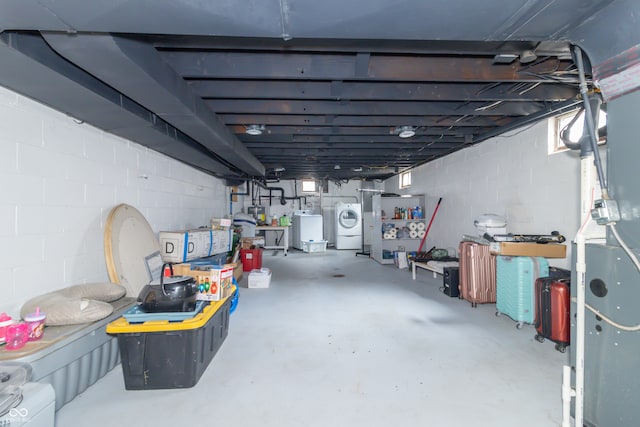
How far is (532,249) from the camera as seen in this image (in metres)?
3.01

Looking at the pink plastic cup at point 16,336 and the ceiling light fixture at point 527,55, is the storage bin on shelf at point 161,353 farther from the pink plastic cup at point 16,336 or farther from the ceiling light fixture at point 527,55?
the ceiling light fixture at point 527,55

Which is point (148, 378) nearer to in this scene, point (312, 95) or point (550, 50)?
point (312, 95)

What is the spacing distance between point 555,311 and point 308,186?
783 centimetres

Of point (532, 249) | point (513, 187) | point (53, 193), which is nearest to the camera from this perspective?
point (53, 193)

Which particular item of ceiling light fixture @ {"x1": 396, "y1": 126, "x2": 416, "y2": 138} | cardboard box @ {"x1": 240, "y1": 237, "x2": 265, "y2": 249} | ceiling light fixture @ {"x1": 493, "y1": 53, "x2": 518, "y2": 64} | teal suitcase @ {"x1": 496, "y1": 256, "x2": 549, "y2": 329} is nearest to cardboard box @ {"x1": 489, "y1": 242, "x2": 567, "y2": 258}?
teal suitcase @ {"x1": 496, "y1": 256, "x2": 549, "y2": 329}

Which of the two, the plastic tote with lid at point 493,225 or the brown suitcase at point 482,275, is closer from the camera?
the brown suitcase at point 482,275

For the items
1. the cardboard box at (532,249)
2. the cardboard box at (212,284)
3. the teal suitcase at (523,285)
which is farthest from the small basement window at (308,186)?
the cardboard box at (212,284)

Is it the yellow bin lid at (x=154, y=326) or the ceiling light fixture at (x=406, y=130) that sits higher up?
the ceiling light fixture at (x=406, y=130)

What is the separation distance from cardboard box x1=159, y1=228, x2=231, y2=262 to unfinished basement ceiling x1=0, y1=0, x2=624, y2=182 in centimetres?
109

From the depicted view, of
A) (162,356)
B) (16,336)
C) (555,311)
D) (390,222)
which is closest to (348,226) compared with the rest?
(390,222)

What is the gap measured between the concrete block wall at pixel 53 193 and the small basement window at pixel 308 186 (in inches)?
253

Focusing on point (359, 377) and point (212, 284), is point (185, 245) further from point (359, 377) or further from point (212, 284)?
point (359, 377)

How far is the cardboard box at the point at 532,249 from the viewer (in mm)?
2949

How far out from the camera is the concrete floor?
164 cm
